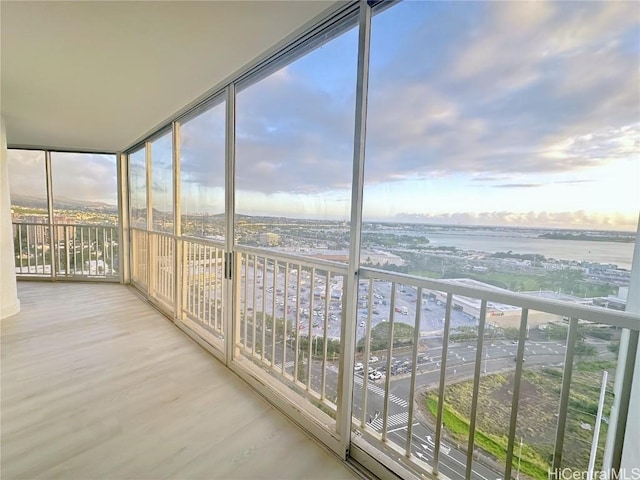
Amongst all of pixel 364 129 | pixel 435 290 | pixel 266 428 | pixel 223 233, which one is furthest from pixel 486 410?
pixel 223 233

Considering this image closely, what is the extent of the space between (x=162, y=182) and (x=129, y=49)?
193 centimetres

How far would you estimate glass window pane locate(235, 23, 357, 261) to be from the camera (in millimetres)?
1556

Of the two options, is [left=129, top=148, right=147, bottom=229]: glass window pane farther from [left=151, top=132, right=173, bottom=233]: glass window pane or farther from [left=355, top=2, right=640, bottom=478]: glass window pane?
[left=355, top=2, right=640, bottom=478]: glass window pane

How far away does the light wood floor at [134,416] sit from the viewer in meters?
1.37

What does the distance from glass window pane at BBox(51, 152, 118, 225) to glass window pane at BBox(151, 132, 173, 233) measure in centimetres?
157

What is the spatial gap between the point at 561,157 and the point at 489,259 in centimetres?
39

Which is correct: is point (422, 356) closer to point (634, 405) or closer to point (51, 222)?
point (634, 405)

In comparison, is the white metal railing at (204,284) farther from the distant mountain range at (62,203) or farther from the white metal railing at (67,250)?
the distant mountain range at (62,203)

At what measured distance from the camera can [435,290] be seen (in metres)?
1.21

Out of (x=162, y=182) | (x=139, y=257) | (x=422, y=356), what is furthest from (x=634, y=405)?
(x=139, y=257)

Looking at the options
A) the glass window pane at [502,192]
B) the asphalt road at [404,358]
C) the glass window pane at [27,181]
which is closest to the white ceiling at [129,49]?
the glass window pane at [502,192]

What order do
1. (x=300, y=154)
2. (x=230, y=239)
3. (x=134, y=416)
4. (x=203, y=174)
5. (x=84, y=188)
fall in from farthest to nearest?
1. (x=84, y=188)
2. (x=203, y=174)
3. (x=230, y=239)
4. (x=300, y=154)
5. (x=134, y=416)

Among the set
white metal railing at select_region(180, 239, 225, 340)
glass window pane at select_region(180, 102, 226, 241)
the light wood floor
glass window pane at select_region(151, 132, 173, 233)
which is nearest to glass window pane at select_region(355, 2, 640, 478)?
the light wood floor

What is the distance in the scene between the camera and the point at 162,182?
356 centimetres
